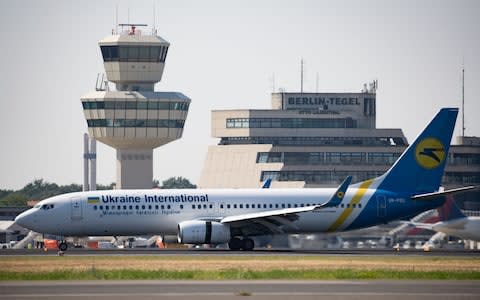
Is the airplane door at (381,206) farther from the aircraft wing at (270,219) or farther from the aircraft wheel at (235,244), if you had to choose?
the aircraft wheel at (235,244)

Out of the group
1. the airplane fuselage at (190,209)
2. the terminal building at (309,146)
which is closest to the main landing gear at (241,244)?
the airplane fuselage at (190,209)

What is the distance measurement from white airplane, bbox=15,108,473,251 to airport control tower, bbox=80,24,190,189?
66970 mm

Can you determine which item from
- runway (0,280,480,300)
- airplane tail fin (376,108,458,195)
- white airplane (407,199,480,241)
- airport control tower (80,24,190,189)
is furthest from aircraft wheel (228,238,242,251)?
airport control tower (80,24,190,189)

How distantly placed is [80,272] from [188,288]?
29.6 ft

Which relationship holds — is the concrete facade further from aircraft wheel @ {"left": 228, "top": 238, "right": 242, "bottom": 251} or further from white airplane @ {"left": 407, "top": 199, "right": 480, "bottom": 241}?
aircraft wheel @ {"left": 228, "top": 238, "right": 242, "bottom": 251}

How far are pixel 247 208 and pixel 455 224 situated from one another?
42.6 ft

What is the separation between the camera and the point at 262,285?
44344 mm

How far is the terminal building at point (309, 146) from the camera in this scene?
5974 inches

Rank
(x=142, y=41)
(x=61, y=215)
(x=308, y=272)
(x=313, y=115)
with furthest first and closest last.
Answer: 1. (x=313, y=115)
2. (x=142, y=41)
3. (x=61, y=215)
4. (x=308, y=272)

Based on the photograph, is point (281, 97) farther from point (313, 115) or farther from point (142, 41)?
point (142, 41)

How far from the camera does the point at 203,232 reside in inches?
2810

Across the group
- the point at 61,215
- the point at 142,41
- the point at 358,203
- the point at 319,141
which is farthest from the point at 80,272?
the point at 319,141

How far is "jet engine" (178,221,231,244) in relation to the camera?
234ft

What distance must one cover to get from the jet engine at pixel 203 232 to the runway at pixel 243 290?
25.0 meters
